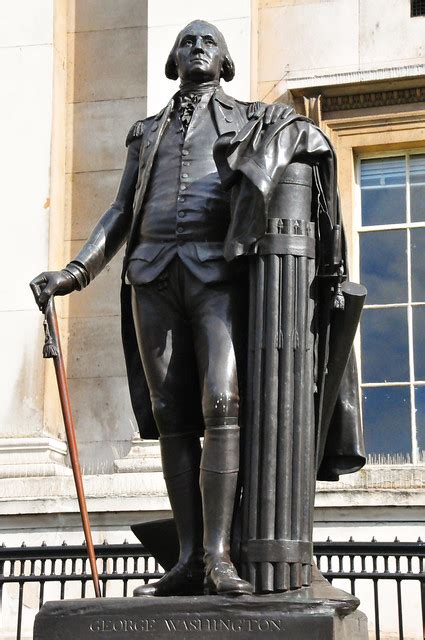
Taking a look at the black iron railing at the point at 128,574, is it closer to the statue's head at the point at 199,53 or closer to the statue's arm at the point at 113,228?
the statue's arm at the point at 113,228

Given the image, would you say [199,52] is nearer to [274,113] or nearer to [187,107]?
[187,107]

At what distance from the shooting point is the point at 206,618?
21.9 feet

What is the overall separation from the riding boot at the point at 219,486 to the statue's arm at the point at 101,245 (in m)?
1.10

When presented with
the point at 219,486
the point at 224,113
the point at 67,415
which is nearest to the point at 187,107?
the point at 224,113

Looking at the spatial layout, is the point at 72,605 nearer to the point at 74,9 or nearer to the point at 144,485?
the point at 144,485

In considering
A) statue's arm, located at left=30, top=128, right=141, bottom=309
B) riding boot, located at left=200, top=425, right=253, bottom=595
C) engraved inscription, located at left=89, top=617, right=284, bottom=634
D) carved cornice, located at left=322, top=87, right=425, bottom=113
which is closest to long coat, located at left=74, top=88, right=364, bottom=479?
statue's arm, located at left=30, top=128, right=141, bottom=309

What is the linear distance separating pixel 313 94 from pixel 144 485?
409 centimetres

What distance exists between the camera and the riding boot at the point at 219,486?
22.8ft

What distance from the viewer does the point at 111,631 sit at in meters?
6.79

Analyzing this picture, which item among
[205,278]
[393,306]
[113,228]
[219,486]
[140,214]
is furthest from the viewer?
[393,306]

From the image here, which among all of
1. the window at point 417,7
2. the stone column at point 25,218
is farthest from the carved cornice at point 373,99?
the stone column at point 25,218

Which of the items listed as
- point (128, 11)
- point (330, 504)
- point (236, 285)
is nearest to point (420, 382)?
point (330, 504)

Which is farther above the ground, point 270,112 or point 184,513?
point 270,112

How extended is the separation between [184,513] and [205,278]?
1050mm
